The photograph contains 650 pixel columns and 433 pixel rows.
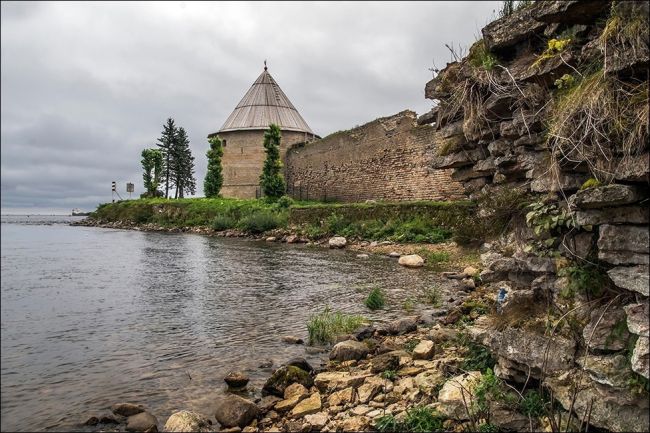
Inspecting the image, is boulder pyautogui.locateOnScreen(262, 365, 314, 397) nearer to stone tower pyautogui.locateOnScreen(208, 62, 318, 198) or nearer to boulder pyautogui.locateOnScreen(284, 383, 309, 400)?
boulder pyautogui.locateOnScreen(284, 383, 309, 400)

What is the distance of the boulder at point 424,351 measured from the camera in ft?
16.4

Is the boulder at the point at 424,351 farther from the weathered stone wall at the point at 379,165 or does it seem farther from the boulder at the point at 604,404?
the weathered stone wall at the point at 379,165

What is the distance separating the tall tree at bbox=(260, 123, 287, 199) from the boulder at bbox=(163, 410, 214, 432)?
29278 mm

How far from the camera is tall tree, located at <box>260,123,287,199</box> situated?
33.4 m

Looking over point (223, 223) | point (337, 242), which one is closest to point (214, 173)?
point (223, 223)

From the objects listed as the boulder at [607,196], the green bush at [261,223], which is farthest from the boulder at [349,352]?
the green bush at [261,223]

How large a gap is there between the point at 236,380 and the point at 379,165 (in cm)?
2247

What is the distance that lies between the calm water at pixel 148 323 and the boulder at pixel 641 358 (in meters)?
3.34

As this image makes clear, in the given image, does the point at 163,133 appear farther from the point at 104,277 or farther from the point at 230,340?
the point at 230,340

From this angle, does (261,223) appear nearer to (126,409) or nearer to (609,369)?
(126,409)

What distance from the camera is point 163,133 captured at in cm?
5447

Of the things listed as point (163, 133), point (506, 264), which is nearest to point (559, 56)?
point (506, 264)

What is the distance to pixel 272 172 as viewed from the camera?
112ft

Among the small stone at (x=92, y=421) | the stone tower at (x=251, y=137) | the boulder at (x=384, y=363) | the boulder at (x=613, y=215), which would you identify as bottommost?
the small stone at (x=92, y=421)
